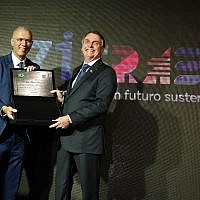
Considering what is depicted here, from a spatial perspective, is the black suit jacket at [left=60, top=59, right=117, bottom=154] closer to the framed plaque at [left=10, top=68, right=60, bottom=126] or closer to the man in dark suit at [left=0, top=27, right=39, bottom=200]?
the framed plaque at [left=10, top=68, right=60, bottom=126]

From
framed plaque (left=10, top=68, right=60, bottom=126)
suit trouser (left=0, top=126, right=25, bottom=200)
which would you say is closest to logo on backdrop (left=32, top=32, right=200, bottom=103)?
framed plaque (left=10, top=68, right=60, bottom=126)

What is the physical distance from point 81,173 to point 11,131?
0.56m

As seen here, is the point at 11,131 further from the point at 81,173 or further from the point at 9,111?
the point at 81,173

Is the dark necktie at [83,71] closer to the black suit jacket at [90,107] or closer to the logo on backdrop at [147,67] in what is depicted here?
the black suit jacket at [90,107]

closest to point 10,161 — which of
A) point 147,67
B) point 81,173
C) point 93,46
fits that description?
point 81,173

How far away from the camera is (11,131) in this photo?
2395mm

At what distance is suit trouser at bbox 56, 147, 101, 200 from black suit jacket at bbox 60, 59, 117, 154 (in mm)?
65

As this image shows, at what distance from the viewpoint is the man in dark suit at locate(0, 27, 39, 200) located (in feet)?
7.71

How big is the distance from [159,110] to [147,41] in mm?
597

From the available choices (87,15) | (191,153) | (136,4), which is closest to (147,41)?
(136,4)

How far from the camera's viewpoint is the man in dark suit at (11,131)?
92.5 inches

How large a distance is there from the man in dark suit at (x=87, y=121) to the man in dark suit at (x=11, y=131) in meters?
0.32

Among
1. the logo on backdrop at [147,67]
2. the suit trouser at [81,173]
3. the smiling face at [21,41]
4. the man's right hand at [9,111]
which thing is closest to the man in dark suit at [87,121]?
the suit trouser at [81,173]

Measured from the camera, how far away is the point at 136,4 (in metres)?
3.00
